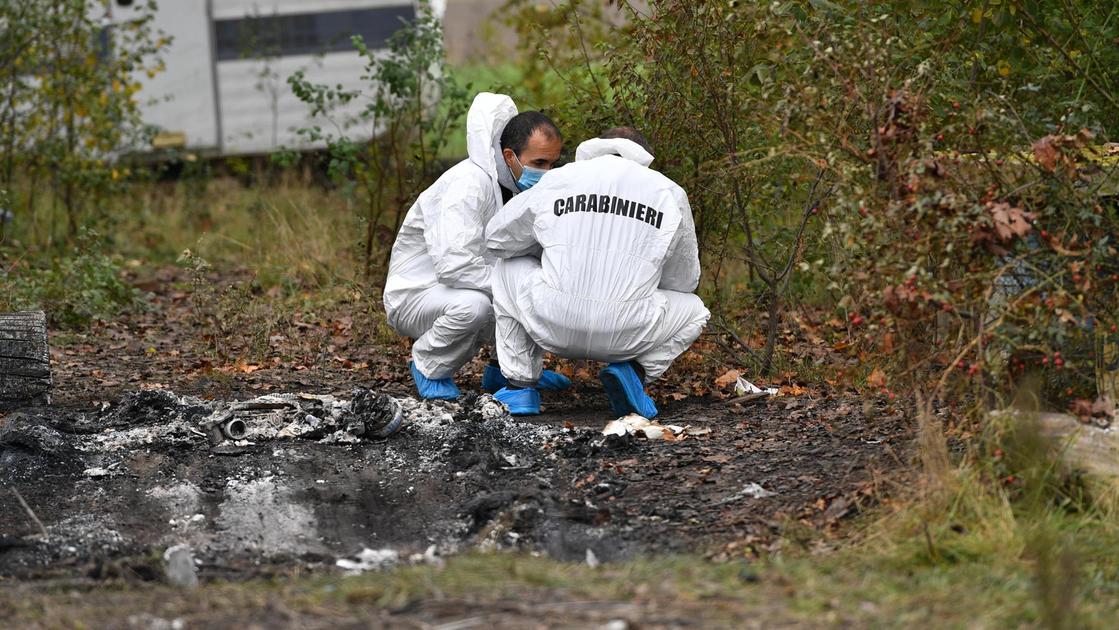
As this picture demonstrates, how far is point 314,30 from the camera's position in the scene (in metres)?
14.9

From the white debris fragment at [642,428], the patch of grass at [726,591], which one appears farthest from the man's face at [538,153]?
the patch of grass at [726,591]

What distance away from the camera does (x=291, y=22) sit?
1499 centimetres

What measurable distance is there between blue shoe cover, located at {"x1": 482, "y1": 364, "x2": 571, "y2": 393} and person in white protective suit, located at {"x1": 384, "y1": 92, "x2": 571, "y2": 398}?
0.05m

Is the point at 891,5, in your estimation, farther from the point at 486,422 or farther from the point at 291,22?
the point at 291,22

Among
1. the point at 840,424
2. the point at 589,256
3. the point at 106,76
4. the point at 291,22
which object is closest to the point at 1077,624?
the point at 840,424

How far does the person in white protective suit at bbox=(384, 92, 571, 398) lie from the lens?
248 inches

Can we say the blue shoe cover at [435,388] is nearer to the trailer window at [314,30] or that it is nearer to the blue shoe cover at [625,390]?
the blue shoe cover at [625,390]

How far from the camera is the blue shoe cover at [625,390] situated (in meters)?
5.93

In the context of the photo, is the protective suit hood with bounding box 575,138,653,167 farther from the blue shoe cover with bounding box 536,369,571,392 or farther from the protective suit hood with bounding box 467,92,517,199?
the blue shoe cover with bounding box 536,369,571,392

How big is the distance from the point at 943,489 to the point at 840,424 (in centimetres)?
149

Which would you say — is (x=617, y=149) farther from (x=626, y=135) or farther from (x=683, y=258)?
(x=683, y=258)

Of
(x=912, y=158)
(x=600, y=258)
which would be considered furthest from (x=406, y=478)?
(x=912, y=158)

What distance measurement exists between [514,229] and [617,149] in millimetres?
596

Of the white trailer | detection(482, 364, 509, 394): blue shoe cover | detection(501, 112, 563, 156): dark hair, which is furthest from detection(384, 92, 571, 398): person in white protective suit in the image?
the white trailer
